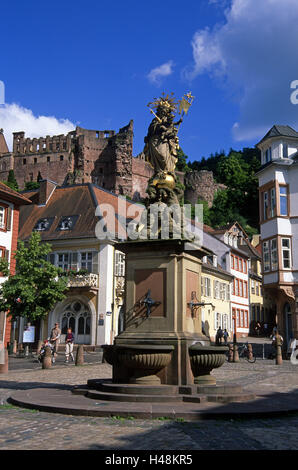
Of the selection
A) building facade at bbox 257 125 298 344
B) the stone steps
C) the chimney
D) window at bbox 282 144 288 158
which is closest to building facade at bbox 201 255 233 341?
building facade at bbox 257 125 298 344

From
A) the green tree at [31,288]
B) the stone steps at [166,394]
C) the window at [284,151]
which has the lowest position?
the stone steps at [166,394]

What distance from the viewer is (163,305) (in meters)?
10.7

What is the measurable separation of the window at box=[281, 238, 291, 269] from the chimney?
22350 millimetres

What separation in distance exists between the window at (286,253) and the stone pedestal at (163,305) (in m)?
19.8

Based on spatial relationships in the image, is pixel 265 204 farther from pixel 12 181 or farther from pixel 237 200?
pixel 12 181

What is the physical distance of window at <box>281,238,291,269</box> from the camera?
3005 centimetres

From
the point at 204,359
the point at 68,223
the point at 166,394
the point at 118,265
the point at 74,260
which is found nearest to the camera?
the point at 166,394

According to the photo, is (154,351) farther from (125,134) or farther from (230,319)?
(125,134)

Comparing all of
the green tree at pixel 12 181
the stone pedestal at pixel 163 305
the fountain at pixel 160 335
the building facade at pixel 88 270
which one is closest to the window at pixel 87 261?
the building facade at pixel 88 270

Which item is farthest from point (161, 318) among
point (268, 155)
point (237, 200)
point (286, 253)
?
point (237, 200)

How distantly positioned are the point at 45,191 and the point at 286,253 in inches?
903

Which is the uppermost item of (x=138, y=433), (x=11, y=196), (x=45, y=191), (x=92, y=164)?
(x=92, y=164)

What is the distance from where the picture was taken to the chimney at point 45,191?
45.2 m

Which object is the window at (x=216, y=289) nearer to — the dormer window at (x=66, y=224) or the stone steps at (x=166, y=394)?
the dormer window at (x=66, y=224)
